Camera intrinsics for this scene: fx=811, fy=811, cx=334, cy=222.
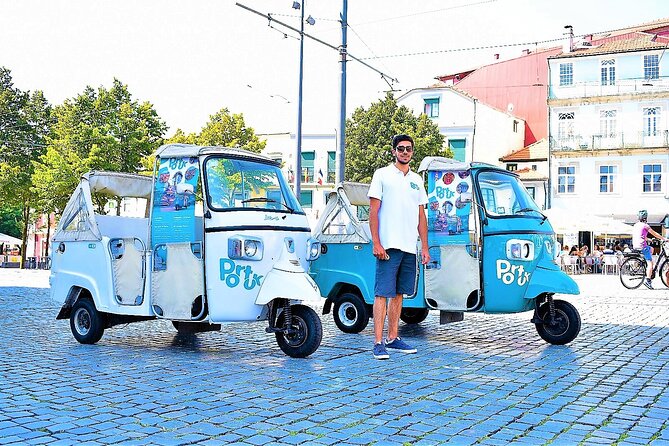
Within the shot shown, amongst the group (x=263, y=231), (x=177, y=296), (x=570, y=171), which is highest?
(x=570, y=171)

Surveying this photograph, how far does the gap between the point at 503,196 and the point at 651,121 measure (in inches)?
1696

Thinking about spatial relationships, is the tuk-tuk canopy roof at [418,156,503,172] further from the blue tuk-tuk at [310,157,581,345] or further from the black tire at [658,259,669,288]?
the black tire at [658,259,669,288]

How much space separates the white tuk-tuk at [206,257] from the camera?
312 inches

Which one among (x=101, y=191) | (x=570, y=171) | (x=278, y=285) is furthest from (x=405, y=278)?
(x=570, y=171)

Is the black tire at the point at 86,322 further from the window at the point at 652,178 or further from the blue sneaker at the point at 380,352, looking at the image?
the window at the point at 652,178

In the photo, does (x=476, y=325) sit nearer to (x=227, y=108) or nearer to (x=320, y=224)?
(x=320, y=224)

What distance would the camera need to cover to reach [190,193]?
8.20m

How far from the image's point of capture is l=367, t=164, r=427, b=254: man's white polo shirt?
7984 mm

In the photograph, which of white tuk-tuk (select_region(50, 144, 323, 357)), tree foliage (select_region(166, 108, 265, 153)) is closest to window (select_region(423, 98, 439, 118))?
tree foliage (select_region(166, 108, 265, 153))

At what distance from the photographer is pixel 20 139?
49031 mm

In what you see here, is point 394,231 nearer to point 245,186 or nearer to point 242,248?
point 242,248

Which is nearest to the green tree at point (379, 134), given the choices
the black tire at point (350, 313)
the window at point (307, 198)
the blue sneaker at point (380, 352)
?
the window at point (307, 198)

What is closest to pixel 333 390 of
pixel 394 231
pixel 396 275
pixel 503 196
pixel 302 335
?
pixel 302 335

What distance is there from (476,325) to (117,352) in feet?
16.8
